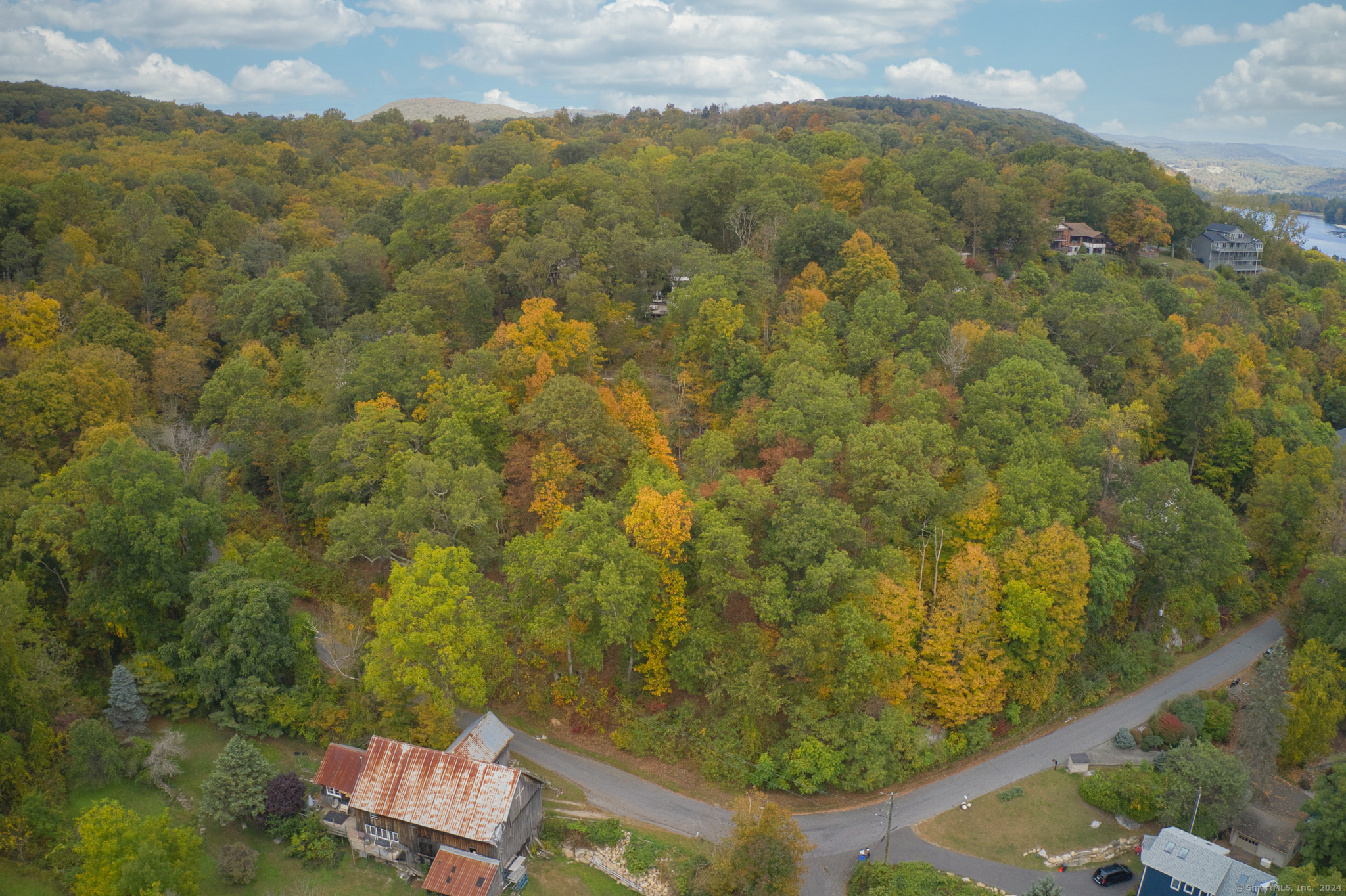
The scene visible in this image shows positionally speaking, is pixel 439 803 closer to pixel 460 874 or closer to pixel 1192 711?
pixel 460 874

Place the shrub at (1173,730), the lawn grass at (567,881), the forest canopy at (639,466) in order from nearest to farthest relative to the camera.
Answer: the lawn grass at (567,881) → the forest canopy at (639,466) → the shrub at (1173,730)

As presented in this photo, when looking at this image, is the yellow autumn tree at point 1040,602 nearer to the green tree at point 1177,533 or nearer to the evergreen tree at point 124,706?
the green tree at point 1177,533

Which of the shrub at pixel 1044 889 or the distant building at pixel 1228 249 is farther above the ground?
the distant building at pixel 1228 249

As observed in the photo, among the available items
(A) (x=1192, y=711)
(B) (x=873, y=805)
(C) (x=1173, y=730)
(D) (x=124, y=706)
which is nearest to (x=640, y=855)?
(B) (x=873, y=805)

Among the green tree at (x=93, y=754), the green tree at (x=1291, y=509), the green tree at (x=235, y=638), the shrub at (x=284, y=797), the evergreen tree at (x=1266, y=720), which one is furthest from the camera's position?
the green tree at (x=1291, y=509)

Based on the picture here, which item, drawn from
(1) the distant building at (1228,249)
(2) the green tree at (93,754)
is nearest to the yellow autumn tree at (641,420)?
(2) the green tree at (93,754)

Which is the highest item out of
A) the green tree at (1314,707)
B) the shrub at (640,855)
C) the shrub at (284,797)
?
the green tree at (1314,707)

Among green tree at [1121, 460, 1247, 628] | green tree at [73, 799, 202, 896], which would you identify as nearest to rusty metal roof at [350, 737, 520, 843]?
green tree at [73, 799, 202, 896]
